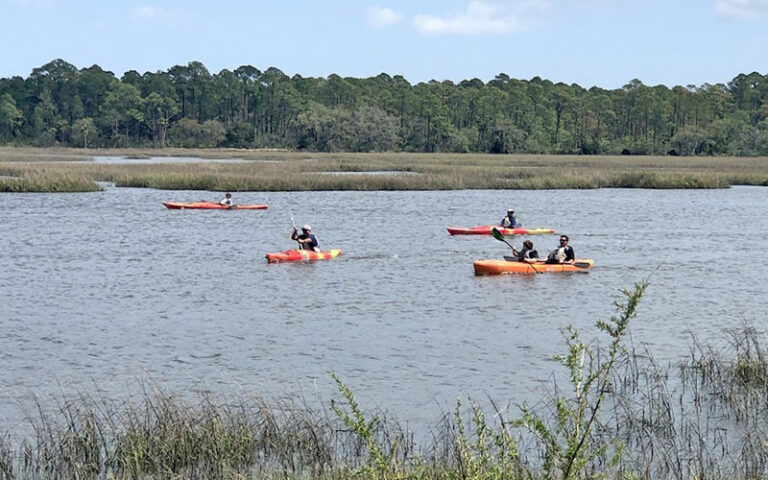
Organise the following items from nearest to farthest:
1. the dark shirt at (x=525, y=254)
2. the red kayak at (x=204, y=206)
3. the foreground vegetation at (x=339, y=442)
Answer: the foreground vegetation at (x=339, y=442) < the dark shirt at (x=525, y=254) < the red kayak at (x=204, y=206)

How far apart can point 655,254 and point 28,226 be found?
21.9 m

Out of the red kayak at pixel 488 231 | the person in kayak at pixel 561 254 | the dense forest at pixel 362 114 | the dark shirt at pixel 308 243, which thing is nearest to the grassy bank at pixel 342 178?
the red kayak at pixel 488 231

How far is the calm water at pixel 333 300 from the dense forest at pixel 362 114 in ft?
213

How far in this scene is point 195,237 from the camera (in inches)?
1432

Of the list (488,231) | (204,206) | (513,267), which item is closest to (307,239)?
(513,267)

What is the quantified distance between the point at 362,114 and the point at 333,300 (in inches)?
3578

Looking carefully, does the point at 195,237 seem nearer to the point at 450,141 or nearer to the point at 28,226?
the point at 28,226

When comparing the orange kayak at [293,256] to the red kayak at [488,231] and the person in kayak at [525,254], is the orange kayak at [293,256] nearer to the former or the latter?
the person in kayak at [525,254]

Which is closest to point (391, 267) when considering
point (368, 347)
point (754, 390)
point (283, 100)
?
point (368, 347)

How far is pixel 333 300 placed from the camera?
23.6 m

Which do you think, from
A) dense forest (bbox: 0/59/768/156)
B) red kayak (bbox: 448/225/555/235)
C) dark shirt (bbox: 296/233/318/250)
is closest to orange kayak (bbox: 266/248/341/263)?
dark shirt (bbox: 296/233/318/250)

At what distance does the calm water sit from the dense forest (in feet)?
213

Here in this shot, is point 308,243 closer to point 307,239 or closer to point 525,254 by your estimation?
point 307,239

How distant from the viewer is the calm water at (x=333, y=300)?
630 inches
